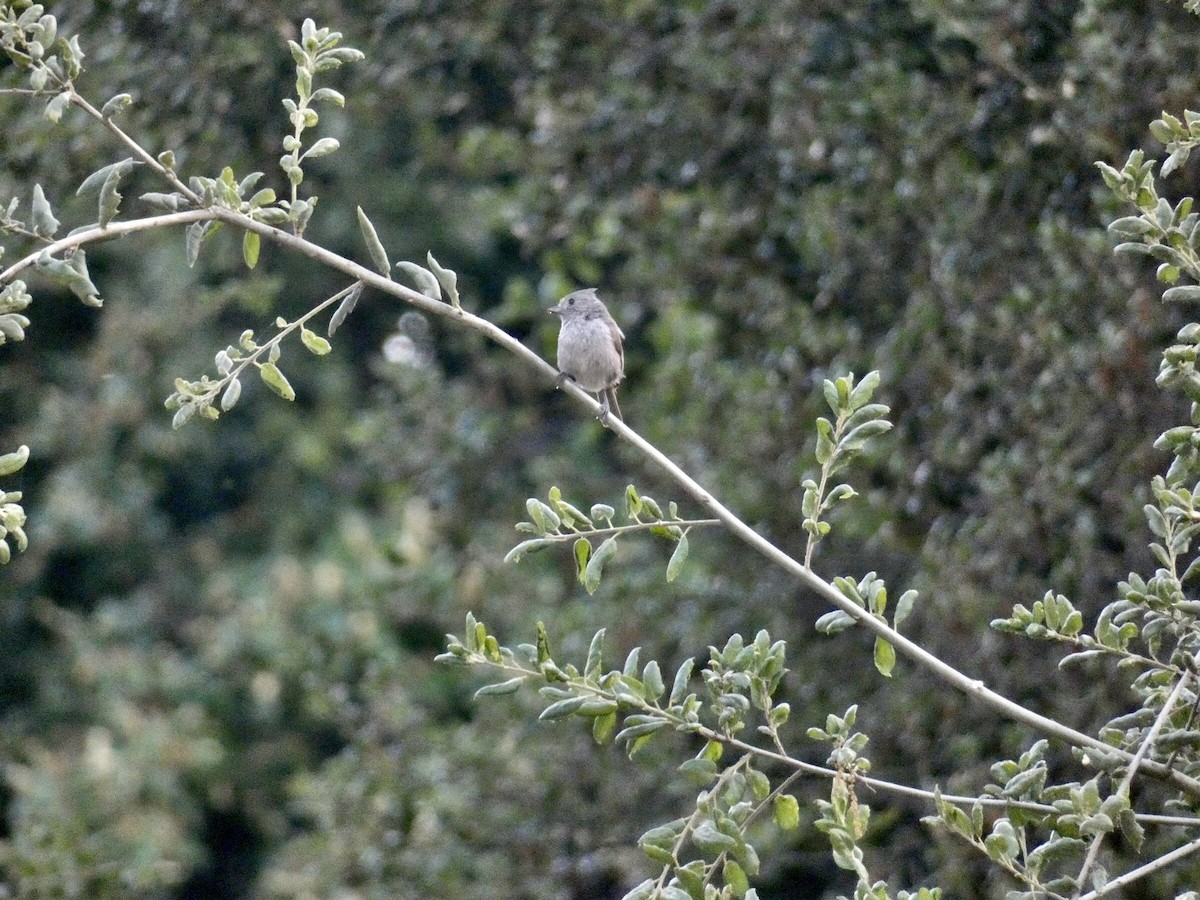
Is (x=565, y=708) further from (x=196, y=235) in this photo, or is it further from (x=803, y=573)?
(x=196, y=235)

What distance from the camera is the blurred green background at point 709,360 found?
185 inches

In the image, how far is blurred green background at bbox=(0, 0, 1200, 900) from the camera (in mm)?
4711

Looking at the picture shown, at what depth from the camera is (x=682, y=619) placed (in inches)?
251

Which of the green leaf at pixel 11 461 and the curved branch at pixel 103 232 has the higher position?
the curved branch at pixel 103 232

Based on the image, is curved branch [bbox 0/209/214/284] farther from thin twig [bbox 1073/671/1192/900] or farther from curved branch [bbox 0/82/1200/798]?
thin twig [bbox 1073/671/1192/900]

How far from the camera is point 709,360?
22.3ft

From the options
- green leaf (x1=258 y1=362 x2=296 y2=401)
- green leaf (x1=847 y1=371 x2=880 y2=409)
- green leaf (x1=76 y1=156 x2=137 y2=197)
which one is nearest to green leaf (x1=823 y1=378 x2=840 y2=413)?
green leaf (x1=847 y1=371 x2=880 y2=409)

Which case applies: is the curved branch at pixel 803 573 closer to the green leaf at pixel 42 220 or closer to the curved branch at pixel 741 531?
the curved branch at pixel 741 531

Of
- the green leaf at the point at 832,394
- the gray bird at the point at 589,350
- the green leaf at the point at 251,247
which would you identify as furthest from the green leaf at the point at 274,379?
the gray bird at the point at 589,350

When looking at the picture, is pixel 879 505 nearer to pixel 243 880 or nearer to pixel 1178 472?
pixel 1178 472

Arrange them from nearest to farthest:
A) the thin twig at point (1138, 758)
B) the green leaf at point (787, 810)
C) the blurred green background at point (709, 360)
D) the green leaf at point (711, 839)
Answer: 1. the thin twig at point (1138, 758)
2. the green leaf at point (711, 839)
3. the green leaf at point (787, 810)
4. the blurred green background at point (709, 360)

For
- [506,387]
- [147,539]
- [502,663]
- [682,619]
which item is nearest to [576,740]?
[682,619]

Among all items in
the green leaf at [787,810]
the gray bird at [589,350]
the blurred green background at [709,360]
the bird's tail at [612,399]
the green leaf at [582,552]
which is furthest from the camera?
the bird's tail at [612,399]

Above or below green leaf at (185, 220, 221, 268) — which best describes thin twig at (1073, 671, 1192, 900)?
below
